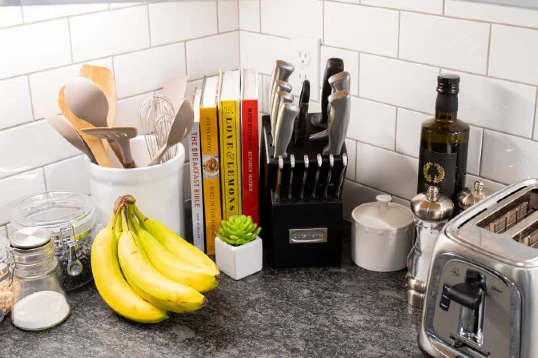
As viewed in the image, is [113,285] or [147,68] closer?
[113,285]

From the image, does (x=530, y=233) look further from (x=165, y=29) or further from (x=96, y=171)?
(x=165, y=29)

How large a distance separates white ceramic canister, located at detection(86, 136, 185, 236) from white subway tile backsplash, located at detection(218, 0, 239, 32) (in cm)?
35

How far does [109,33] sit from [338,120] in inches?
18.4

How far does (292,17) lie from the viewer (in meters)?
1.38

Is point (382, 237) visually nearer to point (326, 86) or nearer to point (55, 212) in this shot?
point (326, 86)

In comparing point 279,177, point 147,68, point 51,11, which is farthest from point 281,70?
point 51,11

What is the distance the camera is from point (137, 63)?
1.34 metres

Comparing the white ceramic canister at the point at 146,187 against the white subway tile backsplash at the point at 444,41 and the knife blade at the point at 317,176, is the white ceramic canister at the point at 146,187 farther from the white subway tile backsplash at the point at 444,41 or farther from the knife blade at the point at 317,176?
the white subway tile backsplash at the point at 444,41

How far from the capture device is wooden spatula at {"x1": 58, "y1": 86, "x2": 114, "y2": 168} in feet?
3.85

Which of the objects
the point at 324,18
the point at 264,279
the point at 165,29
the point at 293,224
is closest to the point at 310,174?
the point at 293,224

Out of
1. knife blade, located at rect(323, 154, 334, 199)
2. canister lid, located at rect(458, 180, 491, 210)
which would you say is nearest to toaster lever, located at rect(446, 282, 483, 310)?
canister lid, located at rect(458, 180, 491, 210)

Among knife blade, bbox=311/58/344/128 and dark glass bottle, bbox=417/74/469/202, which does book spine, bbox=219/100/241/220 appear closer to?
knife blade, bbox=311/58/344/128

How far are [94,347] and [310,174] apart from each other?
17.0 inches

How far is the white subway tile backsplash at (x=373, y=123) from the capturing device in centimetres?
128
